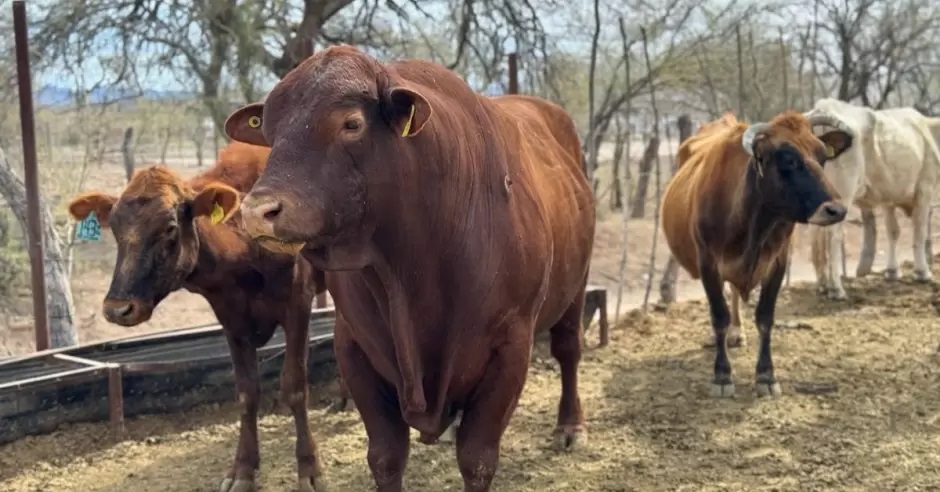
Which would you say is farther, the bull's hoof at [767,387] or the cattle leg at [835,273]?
the cattle leg at [835,273]

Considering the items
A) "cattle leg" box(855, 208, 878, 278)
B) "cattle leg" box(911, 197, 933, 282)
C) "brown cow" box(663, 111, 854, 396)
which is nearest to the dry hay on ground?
"brown cow" box(663, 111, 854, 396)

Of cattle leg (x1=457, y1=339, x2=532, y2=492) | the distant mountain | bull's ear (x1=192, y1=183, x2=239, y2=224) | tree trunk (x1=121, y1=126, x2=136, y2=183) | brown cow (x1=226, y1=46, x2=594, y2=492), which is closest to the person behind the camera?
brown cow (x1=226, y1=46, x2=594, y2=492)

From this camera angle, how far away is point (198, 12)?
27.8 ft

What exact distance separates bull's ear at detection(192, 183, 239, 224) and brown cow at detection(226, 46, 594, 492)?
1.10 meters

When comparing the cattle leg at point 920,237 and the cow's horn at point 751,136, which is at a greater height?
the cow's horn at point 751,136

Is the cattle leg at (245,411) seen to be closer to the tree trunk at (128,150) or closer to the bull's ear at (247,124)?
the bull's ear at (247,124)

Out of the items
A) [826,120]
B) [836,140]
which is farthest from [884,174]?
[836,140]

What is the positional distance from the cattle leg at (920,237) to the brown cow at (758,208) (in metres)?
3.63

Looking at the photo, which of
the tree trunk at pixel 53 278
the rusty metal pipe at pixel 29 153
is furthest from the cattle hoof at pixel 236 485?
the tree trunk at pixel 53 278

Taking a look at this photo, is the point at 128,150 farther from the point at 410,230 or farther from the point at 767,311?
the point at 410,230

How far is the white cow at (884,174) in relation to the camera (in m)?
8.66

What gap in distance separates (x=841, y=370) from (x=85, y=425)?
4.78 m

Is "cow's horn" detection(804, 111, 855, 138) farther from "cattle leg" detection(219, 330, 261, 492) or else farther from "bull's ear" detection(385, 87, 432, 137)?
"bull's ear" detection(385, 87, 432, 137)

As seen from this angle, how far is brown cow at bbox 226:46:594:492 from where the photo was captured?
7.57 ft
